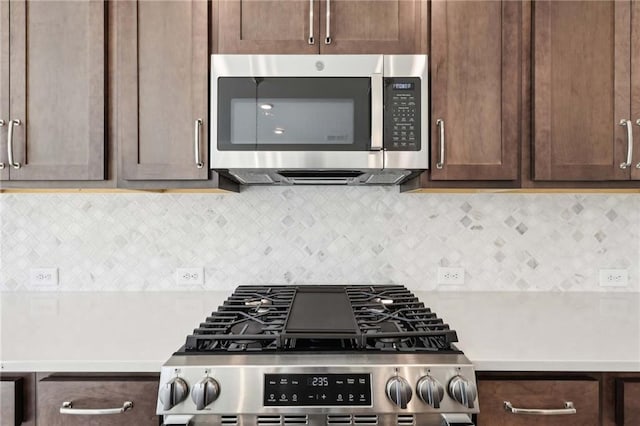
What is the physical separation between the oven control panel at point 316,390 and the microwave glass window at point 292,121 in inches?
29.8

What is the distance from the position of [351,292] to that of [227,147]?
29.0 inches

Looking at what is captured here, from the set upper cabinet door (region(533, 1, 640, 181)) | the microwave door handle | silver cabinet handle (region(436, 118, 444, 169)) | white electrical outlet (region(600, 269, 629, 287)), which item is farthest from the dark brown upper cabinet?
white electrical outlet (region(600, 269, 629, 287))

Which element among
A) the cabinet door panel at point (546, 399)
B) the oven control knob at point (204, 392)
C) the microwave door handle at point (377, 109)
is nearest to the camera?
the oven control knob at point (204, 392)

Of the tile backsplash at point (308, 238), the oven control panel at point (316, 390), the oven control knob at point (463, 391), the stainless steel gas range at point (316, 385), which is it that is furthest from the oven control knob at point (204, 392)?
the tile backsplash at point (308, 238)

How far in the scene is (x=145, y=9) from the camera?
1406 millimetres

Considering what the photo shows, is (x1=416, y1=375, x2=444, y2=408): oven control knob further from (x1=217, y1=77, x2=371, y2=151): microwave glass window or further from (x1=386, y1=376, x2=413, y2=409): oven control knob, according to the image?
(x1=217, y1=77, x2=371, y2=151): microwave glass window

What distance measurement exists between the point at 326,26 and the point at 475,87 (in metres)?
0.57

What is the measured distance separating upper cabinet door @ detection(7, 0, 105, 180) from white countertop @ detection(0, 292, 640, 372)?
53cm

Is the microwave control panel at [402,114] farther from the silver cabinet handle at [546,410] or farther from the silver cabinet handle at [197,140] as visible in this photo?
the silver cabinet handle at [546,410]

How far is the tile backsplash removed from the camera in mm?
1773

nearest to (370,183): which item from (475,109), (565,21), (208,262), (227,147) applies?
(475,109)

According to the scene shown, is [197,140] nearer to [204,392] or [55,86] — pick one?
[55,86]

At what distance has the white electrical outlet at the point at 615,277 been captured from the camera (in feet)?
5.77

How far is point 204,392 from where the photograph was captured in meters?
0.94
